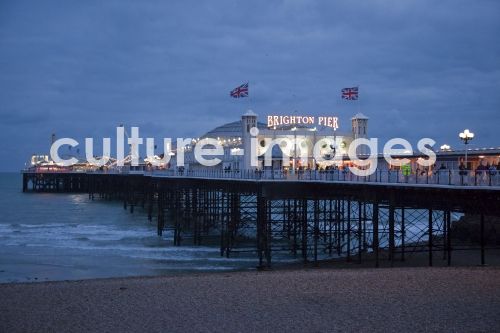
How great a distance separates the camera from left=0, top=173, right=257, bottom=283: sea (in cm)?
2830

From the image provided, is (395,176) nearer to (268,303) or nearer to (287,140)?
(268,303)

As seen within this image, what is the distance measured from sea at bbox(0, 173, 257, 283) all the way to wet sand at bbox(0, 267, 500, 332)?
6510 mm

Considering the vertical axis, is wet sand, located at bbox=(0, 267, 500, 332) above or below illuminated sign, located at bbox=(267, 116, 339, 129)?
below

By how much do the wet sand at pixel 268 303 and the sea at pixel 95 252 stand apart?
21.4 feet

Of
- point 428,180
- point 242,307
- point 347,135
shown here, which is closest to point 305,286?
point 242,307

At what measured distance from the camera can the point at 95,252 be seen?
35031 mm

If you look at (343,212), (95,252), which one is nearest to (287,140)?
(343,212)

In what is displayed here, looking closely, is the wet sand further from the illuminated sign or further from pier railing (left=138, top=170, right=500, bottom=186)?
the illuminated sign

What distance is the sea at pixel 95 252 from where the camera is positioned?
28.3 m

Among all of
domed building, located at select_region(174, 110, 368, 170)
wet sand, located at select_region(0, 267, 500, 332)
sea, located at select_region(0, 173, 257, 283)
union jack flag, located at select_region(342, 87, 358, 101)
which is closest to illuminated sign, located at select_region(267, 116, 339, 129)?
domed building, located at select_region(174, 110, 368, 170)

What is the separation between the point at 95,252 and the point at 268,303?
2044 cm

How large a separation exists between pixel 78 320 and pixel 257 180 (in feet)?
55.1

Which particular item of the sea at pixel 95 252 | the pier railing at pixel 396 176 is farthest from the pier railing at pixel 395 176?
the sea at pixel 95 252

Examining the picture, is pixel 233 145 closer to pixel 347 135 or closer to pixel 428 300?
pixel 347 135
